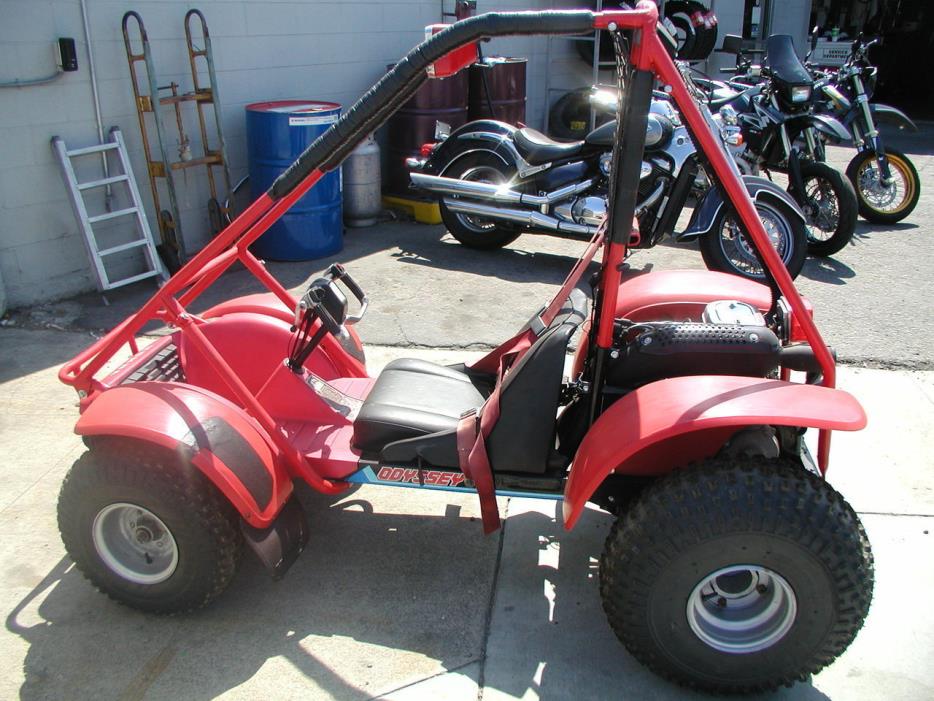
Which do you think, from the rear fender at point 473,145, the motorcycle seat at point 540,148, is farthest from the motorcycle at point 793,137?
the rear fender at point 473,145

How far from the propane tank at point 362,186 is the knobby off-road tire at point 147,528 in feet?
16.9

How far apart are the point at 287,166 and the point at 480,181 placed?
1.56m

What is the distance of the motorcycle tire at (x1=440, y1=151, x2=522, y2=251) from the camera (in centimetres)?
697

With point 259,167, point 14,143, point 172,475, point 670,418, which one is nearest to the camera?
point 670,418

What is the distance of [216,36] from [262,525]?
206 inches

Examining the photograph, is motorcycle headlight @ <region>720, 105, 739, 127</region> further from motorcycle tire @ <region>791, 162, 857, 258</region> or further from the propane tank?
the propane tank

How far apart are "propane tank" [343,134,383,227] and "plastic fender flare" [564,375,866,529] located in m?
5.47

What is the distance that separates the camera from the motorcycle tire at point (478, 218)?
697cm

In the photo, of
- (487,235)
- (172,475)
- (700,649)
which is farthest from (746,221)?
(487,235)

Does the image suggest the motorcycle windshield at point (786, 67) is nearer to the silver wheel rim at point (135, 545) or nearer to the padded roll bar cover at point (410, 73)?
the padded roll bar cover at point (410, 73)

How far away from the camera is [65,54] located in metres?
5.62

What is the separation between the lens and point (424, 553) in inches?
129

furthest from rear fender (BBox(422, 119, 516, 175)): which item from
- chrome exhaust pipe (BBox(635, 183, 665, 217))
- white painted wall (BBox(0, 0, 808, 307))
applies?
white painted wall (BBox(0, 0, 808, 307))

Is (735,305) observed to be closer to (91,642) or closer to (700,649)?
(700,649)
